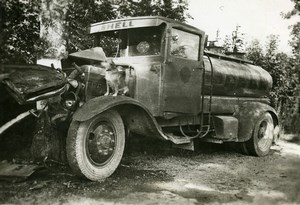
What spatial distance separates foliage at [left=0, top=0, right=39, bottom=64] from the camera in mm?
6340

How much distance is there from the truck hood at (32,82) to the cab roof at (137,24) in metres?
1.27

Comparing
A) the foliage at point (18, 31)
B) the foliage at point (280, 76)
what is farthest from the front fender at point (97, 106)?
the foliage at point (280, 76)

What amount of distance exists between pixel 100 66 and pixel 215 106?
2.34 metres

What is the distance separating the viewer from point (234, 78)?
641cm

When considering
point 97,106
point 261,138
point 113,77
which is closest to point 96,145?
point 97,106

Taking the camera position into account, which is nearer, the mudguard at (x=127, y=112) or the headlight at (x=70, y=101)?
the mudguard at (x=127, y=112)

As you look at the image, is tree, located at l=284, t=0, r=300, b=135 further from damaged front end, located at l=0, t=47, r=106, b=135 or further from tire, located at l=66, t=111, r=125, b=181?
tire, located at l=66, t=111, r=125, b=181

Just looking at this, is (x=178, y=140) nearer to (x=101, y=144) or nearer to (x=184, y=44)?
(x=101, y=144)

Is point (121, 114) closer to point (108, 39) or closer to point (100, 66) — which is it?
point (100, 66)

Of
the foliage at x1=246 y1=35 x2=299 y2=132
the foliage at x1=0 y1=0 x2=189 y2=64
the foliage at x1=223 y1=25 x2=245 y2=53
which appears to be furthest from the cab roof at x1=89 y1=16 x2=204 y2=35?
the foliage at x1=223 y1=25 x2=245 y2=53

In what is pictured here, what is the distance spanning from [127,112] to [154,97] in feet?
1.62

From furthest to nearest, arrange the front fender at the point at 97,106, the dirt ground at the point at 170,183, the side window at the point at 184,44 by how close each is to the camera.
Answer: the side window at the point at 184,44 < the front fender at the point at 97,106 < the dirt ground at the point at 170,183

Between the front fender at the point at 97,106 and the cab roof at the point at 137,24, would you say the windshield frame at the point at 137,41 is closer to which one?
the cab roof at the point at 137,24

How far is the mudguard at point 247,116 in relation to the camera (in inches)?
244
